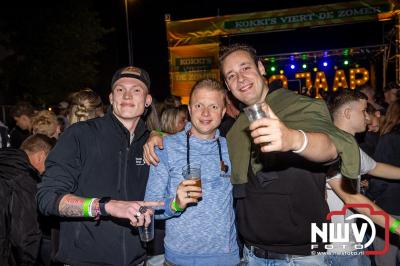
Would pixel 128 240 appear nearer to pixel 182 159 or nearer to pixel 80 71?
pixel 182 159

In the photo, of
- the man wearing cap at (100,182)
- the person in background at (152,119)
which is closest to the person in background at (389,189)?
the person in background at (152,119)

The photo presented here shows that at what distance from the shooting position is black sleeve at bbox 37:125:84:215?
99.8 inches

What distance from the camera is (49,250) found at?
153 inches

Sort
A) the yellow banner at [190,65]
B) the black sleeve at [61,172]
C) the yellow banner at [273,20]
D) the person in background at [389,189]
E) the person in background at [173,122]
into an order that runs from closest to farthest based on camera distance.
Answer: the black sleeve at [61,172] → the person in background at [389,189] → the person in background at [173,122] → the yellow banner at [273,20] → the yellow banner at [190,65]

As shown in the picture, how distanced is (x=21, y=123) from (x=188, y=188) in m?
6.15

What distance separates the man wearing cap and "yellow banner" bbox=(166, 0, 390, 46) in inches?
392

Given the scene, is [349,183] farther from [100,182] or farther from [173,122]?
[173,122]

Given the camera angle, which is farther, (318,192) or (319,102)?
(318,192)

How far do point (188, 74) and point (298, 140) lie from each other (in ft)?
37.5

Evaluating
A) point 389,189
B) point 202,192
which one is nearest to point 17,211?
point 202,192

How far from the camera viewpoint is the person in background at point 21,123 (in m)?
7.55

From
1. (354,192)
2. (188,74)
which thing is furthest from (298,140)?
(188,74)

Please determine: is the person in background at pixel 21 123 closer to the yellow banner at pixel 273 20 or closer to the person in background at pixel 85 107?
the person in background at pixel 85 107

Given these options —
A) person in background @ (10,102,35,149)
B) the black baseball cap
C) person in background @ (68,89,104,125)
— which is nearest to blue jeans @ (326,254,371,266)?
the black baseball cap
